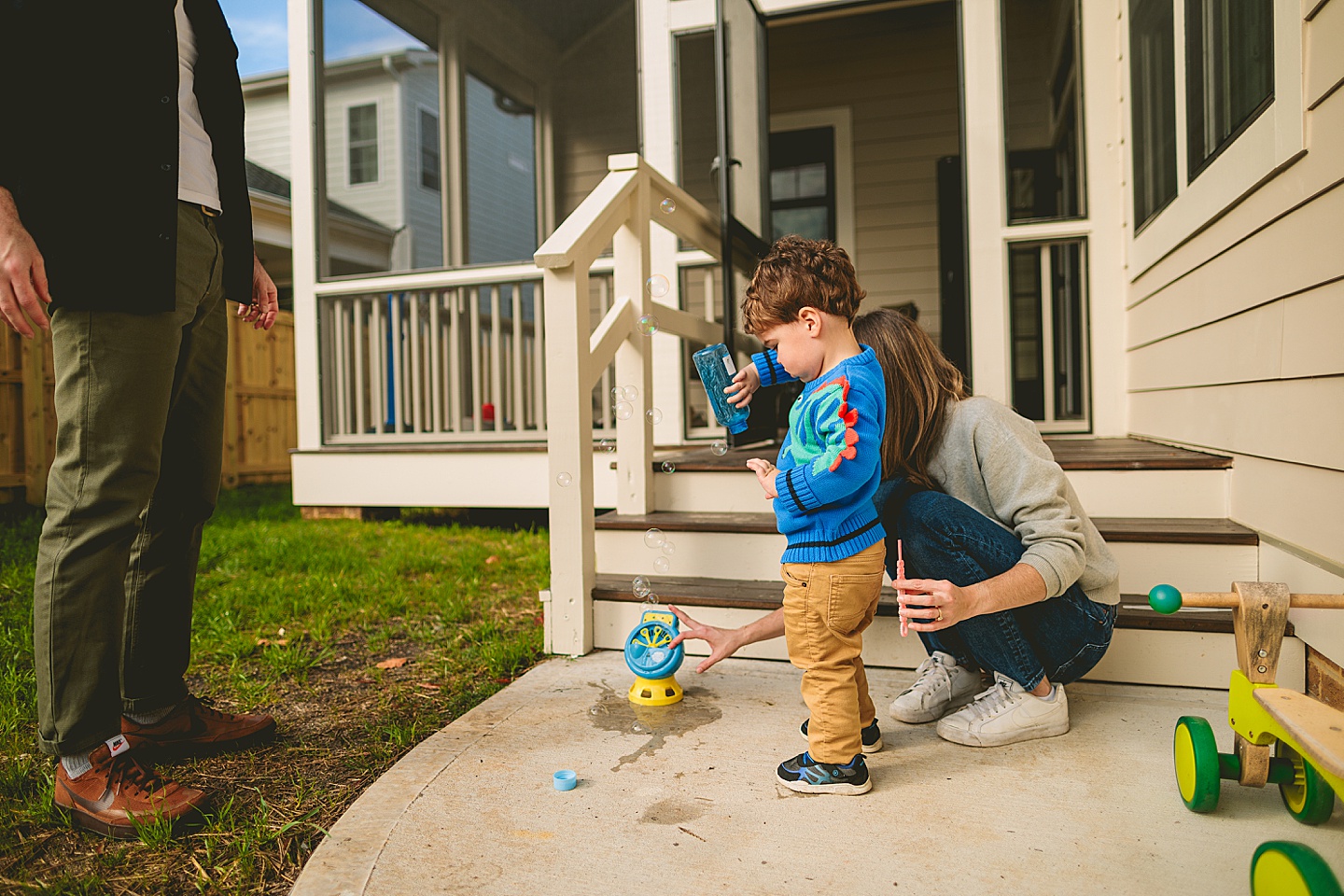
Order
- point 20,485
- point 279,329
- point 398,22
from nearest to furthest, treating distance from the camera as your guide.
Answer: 1. point 20,485
2. point 398,22
3. point 279,329

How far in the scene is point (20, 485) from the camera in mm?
5918

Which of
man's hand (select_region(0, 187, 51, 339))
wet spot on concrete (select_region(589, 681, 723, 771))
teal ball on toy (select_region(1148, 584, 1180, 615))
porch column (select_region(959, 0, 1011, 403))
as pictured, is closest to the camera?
teal ball on toy (select_region(1148, 584, 1180, 615))

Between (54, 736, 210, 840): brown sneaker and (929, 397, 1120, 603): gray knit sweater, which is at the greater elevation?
(929, 397, 1120, 603): gray knit sweater

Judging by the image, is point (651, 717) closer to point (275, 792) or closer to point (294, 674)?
point (275, 792)

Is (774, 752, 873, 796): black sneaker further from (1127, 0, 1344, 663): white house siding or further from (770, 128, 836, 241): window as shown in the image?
(770, 128, 836, 241): window

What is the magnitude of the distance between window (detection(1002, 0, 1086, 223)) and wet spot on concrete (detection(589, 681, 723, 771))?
4.40m

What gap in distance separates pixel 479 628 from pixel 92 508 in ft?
5.23

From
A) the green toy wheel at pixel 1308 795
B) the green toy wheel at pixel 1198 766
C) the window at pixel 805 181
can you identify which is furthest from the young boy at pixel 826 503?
the window at pixel 805 181

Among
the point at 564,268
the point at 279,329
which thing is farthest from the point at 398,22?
the point at 564,268

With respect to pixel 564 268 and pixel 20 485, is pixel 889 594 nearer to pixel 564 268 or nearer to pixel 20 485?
pixel 564 268

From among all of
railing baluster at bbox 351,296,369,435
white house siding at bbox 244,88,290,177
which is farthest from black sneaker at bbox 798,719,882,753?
white house siding at bbox 244,88,290,177

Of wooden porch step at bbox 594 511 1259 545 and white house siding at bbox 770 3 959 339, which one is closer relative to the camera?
wooden porch step at bbox 594 511 1259 545

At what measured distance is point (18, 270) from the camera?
1492 millimetres

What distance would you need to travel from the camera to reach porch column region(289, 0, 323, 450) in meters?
5.32
